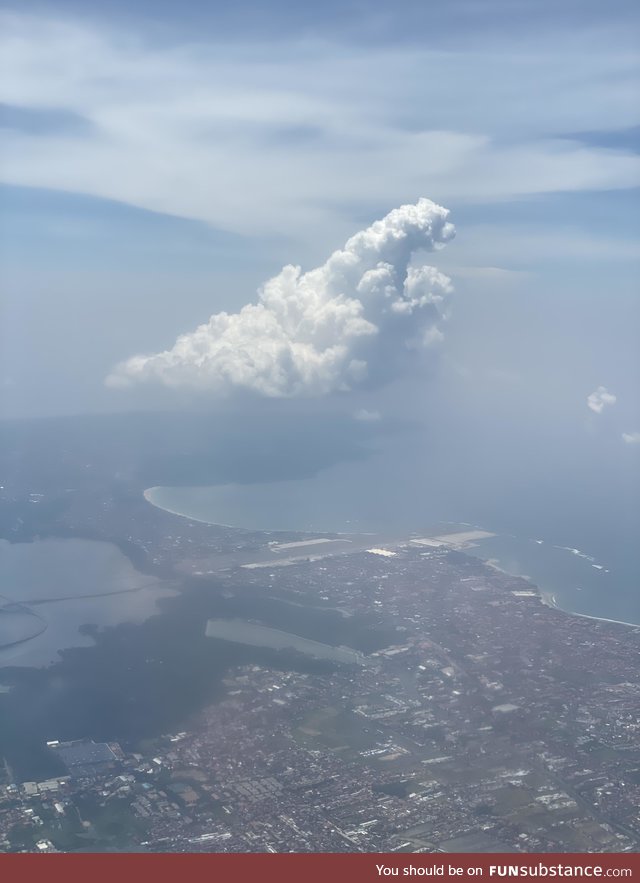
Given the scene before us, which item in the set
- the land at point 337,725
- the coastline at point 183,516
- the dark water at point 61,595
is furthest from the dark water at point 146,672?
the coastline at point 183,516

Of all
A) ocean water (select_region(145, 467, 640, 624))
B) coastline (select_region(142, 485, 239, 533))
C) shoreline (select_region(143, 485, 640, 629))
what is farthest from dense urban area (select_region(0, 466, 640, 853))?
coastline (select_region(142, 485, 239, 533))

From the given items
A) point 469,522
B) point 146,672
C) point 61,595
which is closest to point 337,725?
point 146,672

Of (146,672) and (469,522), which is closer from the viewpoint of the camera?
(146,672)

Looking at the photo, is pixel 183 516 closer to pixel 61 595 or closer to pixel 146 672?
pixel 61 595

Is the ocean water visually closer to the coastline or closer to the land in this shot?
the coastline

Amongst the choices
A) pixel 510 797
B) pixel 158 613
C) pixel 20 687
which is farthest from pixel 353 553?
pixel 510 797

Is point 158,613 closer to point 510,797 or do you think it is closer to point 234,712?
point 234,712

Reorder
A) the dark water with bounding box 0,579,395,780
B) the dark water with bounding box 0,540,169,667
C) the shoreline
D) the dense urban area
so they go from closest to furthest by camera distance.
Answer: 1. the dense urban area
2. the dark water with bounding box 0,579,395,780
3. the dark water with bounding box 0,540,169,667
4. the shoreline

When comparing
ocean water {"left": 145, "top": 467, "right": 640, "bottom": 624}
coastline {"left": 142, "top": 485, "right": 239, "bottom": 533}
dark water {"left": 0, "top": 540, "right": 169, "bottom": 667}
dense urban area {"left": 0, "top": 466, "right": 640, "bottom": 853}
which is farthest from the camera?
coastline {"left": 142, "top": 485, "right": 239, "bottom": 533}
